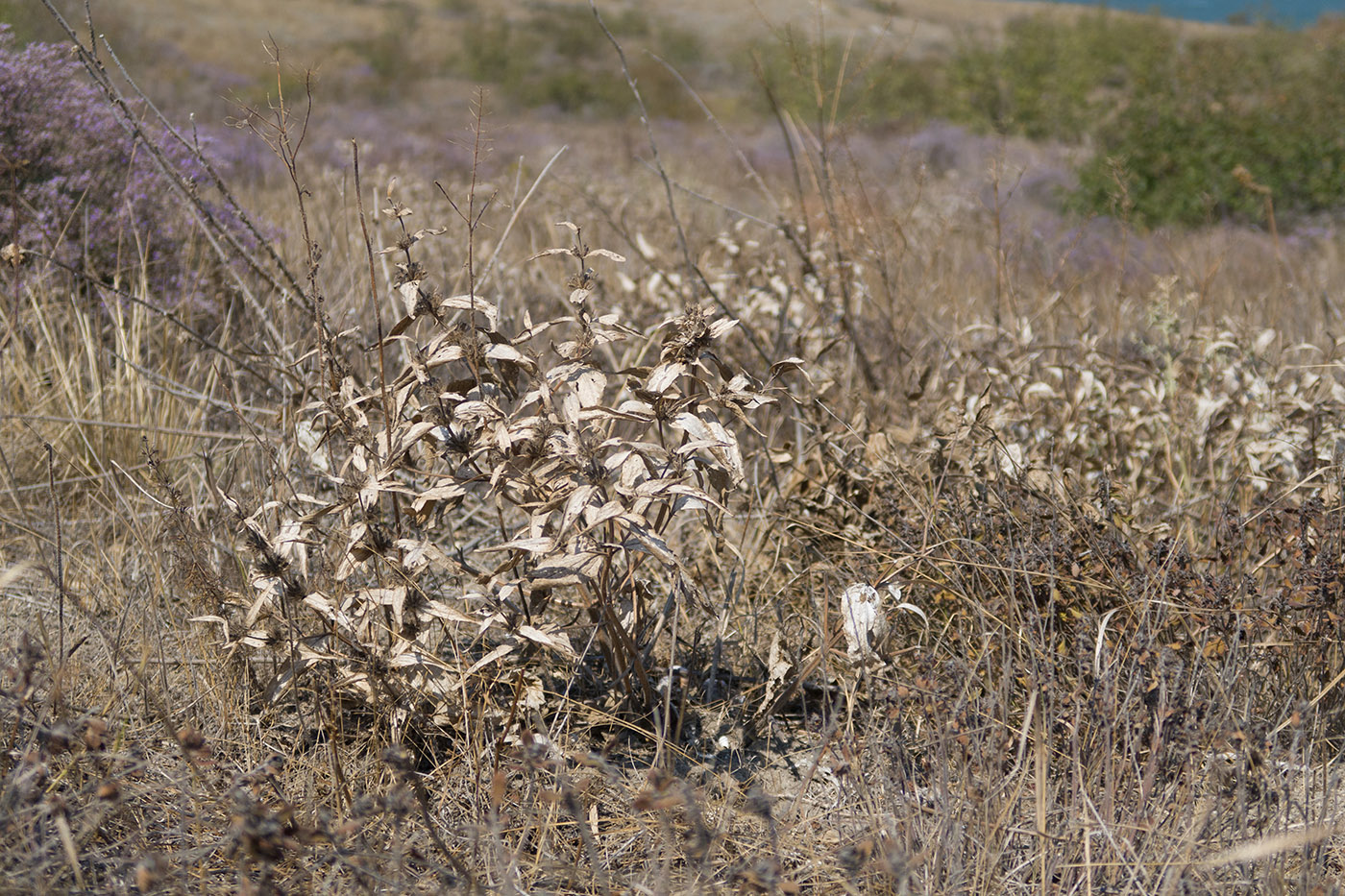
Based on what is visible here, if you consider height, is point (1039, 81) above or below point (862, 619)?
above

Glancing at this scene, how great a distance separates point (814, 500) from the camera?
2.48 meters

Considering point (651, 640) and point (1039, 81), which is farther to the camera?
point (1039, 81)

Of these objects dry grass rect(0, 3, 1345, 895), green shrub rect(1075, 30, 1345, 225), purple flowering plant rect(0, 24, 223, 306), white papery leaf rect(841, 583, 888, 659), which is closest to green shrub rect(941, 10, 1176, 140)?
green shrub rect(1075, 30, 1345, 225)

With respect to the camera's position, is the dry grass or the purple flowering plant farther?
the purple flowering plant

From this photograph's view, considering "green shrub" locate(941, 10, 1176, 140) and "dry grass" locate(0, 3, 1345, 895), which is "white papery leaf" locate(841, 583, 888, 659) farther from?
"green shrub" locate(941, 10, 1176, 140)

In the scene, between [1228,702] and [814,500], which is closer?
[1228,702]

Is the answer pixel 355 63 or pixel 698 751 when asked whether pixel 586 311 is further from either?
pixel 355 63

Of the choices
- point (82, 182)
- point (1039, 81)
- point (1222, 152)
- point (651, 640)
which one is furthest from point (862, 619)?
point (1039, 81)

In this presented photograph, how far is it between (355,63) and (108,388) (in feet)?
76.4

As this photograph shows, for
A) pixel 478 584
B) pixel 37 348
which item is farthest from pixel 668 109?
pixel 478 584

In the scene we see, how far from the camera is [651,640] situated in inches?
78.6

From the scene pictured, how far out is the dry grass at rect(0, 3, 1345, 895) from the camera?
1485mm

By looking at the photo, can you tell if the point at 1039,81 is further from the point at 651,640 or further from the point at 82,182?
the point at 651,640

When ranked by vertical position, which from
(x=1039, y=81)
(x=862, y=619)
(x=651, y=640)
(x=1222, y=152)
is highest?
(x=1039, y=81)
